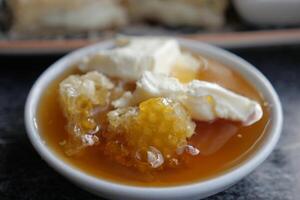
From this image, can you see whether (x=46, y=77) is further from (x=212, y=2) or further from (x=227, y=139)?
(x=212, y=2)

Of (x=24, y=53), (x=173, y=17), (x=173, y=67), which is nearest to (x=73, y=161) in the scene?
(x=173, y=67)

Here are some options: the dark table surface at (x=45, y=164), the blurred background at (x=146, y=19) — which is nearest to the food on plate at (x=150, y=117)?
the dark table surface at (x=45, y=164)

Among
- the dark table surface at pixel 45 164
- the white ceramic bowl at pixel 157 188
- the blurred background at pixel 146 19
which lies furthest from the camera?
the blurred background at pixel 146 19

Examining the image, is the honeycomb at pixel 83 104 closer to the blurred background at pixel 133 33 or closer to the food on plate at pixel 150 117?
the food on plate at pixel 150 117

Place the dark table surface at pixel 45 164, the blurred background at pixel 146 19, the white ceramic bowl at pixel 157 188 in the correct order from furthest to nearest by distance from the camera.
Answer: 1. the blurred background at pixel 146 19
2. the dark table surface at pixel 45 164
3. the white ceramic bowl at pixel 157 188

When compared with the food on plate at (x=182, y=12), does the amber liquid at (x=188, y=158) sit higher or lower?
lower

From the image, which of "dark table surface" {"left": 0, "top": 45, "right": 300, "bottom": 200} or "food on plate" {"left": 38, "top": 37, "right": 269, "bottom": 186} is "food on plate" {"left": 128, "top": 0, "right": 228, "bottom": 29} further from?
"food on plate" {"left": 38, "top": 37, "right": 269, "bottom": 186}

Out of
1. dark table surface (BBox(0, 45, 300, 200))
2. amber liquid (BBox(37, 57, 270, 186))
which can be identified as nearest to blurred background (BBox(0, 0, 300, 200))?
dark table surface (BBox(0, 45, 300, 200))
